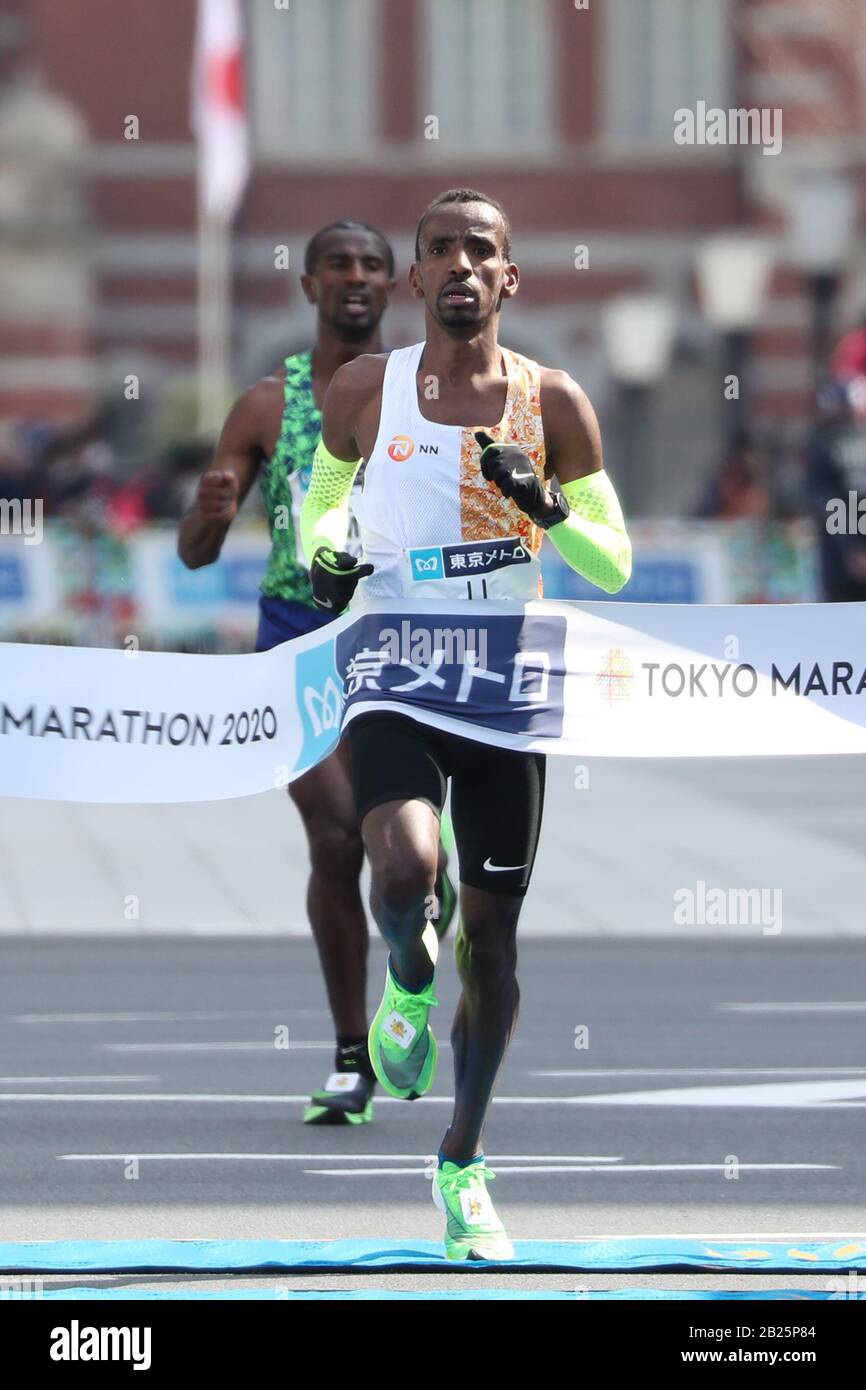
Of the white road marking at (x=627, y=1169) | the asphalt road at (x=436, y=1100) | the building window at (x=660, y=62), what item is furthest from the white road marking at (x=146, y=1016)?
the building window at (x=660, y=62)

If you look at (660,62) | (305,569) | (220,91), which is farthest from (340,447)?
(660,62)

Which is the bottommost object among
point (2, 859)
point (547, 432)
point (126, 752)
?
point (2, 859)

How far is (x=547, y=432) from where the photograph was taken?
6.27 metres

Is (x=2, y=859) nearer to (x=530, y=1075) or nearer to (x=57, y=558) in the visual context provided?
(x=530, y=1075)

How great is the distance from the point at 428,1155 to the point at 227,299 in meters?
36.5

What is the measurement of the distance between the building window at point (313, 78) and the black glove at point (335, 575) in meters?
38.4

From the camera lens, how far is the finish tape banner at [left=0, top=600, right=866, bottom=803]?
623 cm

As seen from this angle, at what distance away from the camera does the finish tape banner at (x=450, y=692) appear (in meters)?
6.23

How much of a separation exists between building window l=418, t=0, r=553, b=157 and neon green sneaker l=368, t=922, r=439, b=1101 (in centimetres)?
3903

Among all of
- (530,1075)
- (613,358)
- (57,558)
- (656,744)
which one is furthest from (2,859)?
(613,358)

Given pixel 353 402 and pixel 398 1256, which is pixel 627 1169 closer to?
pixel 398 1256

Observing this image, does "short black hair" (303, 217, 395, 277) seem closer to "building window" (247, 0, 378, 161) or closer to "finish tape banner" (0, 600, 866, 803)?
"finish tape banner" (0, 600, 866, 803)

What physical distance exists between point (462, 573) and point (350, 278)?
2024 millimetres

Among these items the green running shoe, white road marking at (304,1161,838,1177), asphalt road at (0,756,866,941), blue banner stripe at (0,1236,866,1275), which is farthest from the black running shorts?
asphalt road at (0,756,866,941)
